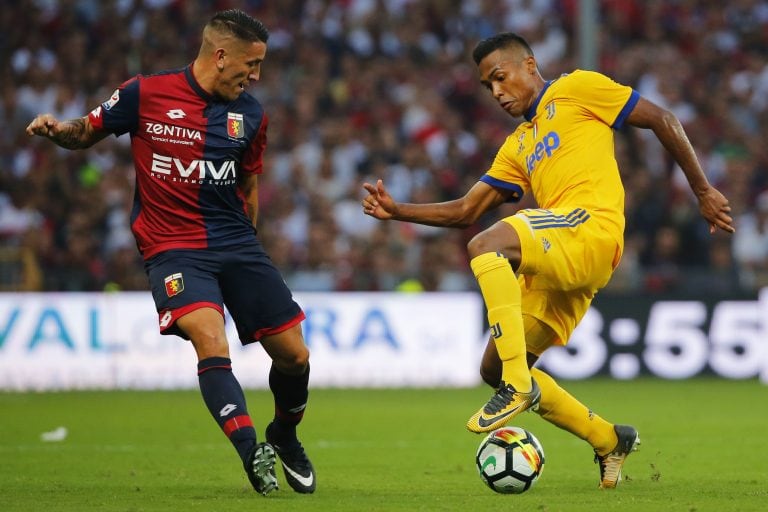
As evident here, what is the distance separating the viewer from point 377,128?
19516 mm

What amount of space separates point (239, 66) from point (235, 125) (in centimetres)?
32

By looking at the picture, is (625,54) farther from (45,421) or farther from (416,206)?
(416,206)

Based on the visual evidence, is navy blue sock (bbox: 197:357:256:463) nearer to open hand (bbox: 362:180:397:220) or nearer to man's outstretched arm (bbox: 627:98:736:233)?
open hand (bbox: 362:180:397:220)

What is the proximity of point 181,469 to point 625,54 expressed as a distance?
44.7 feet

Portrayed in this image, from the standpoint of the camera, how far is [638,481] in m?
7.61

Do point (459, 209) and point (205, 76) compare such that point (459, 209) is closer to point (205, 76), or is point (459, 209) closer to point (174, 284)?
point (205, 76)

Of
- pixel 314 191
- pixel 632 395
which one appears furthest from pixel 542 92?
pixel 314 191

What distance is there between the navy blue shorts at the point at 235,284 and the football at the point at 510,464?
1232 mm

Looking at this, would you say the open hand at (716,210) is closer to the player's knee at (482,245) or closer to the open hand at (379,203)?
the player's knee at (482,245)

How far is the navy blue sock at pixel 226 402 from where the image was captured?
6.51 meters

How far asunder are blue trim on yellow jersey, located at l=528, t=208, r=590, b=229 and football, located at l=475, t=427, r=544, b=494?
3.45 feet

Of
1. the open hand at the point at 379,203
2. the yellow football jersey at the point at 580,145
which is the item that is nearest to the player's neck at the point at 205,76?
the open hand at the point at 379,203

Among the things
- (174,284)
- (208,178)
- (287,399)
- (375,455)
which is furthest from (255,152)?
(375,455)

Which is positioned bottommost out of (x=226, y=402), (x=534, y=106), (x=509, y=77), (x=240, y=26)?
(x=226, y=402)
